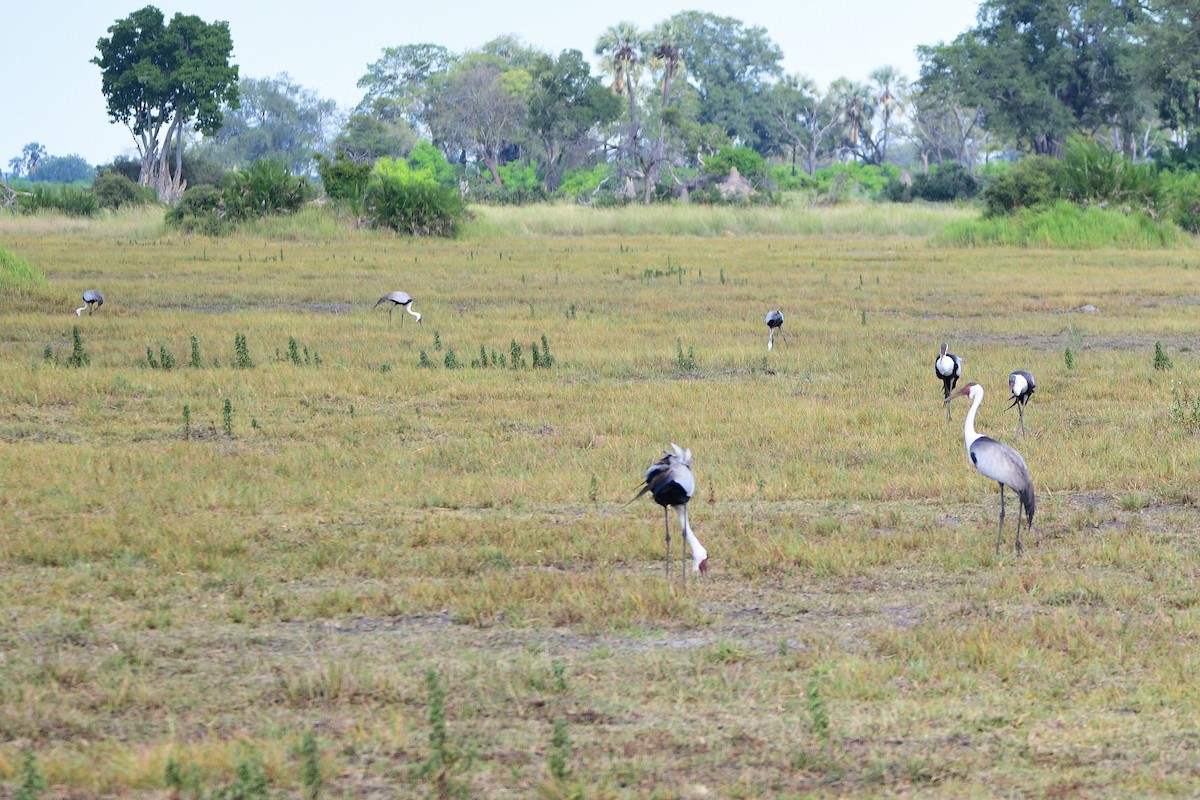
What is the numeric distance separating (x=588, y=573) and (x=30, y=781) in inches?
124

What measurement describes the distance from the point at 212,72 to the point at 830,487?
55.9 meters

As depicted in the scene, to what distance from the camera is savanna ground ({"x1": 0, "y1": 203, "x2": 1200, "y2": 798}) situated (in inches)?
194

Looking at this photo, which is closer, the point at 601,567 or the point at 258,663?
the point at 258,663

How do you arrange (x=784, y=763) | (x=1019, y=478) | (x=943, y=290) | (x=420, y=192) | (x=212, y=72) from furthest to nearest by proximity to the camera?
(x=212, y=72)
(x=420, y=192)
(x=943, y=290)
(x=1019, y=478)
(x=784, y=763)

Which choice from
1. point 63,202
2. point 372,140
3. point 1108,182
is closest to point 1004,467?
point 1108,182

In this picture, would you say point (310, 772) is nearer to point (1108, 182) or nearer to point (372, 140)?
point (1108, 182)

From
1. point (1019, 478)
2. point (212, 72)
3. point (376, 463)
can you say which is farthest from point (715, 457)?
point (212, 72)

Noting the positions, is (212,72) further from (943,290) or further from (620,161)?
(943,290)

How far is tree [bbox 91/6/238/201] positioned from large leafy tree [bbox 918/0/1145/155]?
29496 mm

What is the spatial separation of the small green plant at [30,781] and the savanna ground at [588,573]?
4 centimetres

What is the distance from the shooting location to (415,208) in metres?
35.7

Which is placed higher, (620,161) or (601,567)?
(620,161)

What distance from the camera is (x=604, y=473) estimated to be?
9.51 metres

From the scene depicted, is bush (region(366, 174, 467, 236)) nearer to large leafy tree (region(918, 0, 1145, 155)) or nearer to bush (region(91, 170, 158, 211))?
bush (region(91, 170, 158, 211))
